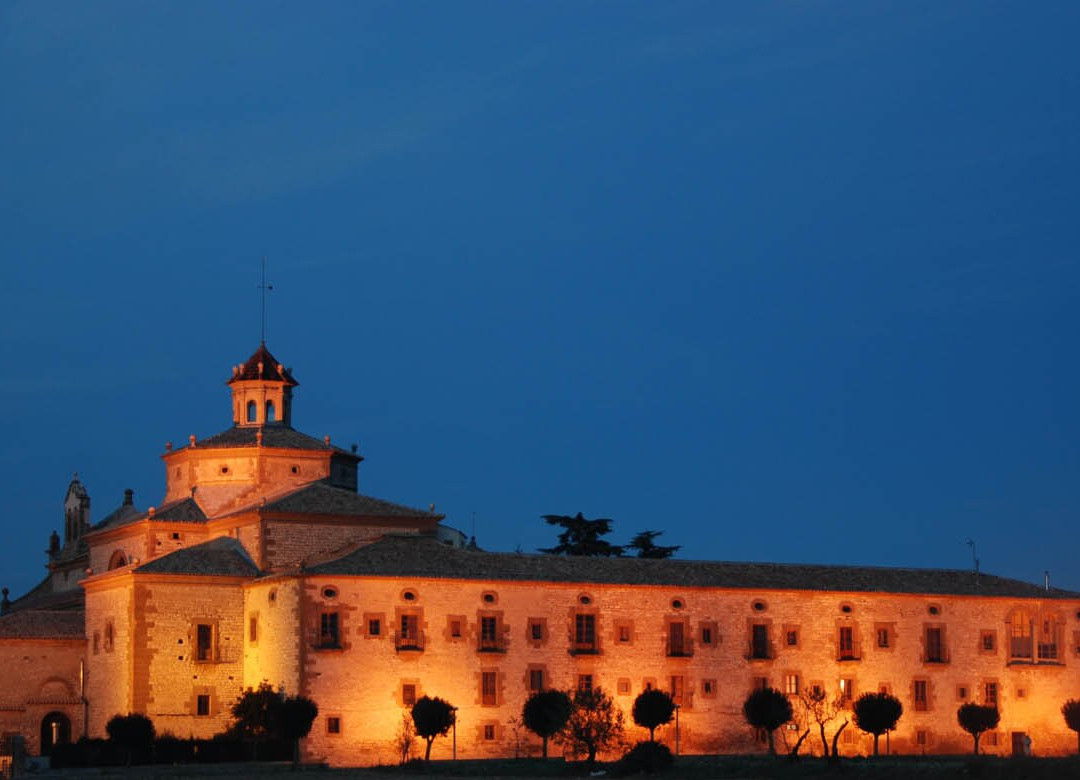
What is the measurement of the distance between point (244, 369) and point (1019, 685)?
30.2 metres

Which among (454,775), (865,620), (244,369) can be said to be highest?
(244,369)

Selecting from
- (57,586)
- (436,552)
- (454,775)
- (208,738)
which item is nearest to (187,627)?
(208,738)

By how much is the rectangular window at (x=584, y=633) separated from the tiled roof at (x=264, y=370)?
16581mm

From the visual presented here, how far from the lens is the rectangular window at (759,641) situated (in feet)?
226

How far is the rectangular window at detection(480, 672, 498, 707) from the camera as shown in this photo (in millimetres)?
64875

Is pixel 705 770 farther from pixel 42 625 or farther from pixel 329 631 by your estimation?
pixel 42 625

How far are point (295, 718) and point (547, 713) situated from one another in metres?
7.50

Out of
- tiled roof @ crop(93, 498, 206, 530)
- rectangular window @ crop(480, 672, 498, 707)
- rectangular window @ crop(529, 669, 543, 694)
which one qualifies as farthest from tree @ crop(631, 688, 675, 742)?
tiled roof @ crop(93, 498, 206, 530)

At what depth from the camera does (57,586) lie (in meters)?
83.3

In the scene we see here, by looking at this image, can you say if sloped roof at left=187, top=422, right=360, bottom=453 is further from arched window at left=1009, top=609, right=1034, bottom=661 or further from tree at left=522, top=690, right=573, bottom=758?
arched window at left=1009, top=609, right=1034, bottom=661

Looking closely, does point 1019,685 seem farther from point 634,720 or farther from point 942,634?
point 634,720

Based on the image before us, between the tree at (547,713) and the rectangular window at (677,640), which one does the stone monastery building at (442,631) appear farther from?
the tree at (547,713)

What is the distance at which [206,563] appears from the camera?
67562mm

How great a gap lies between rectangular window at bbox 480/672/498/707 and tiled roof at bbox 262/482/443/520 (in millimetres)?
7327
